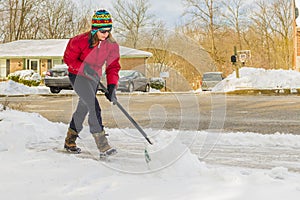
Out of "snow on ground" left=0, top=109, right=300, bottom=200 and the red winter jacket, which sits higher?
the red winter jacket

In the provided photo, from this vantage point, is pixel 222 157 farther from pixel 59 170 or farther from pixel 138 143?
pixel 59 170

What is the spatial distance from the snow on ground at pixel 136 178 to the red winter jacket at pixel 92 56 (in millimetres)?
833

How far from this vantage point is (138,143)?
14.0 feet

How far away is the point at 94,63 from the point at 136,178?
1.27 meters

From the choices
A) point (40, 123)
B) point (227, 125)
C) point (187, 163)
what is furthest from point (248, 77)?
point (187, 163)

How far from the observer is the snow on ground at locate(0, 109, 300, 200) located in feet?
7.69

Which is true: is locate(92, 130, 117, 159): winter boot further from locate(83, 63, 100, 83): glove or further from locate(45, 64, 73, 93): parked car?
locate(45, 64, 73, 93): parked car

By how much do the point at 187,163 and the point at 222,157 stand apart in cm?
76

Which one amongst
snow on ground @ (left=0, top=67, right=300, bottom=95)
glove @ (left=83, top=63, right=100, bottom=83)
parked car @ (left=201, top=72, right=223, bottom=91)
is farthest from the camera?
parked car @ (left=201, top=72, right=223, bottom=91)

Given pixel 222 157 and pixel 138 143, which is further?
pixel 138 143

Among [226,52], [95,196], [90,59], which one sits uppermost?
[226,52]

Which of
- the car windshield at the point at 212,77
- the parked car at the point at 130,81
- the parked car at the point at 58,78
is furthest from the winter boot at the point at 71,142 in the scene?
the car windshield at the point at 212,77

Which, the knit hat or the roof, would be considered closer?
the knit hat

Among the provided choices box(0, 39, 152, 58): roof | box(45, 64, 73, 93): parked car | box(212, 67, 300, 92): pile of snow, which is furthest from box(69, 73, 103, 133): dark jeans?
box(0, 39, 152, 58): roof
